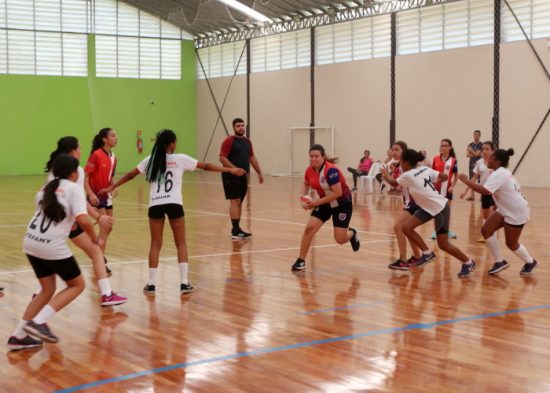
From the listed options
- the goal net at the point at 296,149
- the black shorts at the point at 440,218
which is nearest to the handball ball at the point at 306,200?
the black shorts at the point at 440,218

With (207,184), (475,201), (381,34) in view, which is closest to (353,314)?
(475,201)

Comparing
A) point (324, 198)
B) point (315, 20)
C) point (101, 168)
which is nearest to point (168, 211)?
point (101, 168)

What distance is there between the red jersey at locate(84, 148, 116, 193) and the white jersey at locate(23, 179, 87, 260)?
11.0 feet

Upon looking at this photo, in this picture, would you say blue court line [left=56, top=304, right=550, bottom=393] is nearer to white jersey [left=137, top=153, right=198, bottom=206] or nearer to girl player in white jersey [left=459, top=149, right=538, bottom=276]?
girl player in white jersey [left=459, top=149, right=538, bottom=276]

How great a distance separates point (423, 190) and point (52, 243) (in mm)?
4687

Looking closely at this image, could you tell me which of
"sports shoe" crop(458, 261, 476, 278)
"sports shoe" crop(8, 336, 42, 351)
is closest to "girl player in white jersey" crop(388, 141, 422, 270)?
"sports shoe" crop(458, 261, 476, 278)

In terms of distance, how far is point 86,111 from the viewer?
3591 cm

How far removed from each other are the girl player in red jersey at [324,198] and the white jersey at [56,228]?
147 inches

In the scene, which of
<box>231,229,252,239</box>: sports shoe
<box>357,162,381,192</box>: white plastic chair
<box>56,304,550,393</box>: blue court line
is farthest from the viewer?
<box>357,162,381,192</box>: white plastic chair

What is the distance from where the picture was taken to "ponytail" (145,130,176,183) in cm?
782

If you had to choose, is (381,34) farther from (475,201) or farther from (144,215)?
(144,215)

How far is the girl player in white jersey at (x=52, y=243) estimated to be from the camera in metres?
5.67

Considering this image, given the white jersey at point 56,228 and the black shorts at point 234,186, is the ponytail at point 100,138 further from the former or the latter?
the black shorts at point 234,186

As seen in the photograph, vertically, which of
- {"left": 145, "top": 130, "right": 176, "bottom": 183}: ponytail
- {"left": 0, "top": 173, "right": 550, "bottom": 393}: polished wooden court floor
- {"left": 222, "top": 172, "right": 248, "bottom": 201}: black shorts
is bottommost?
{"left": 0, "top": 173, "right": 550, "bottom": 393}: polished wooden court floor
